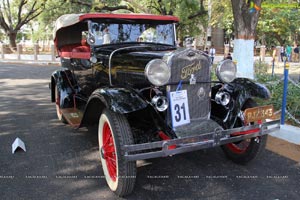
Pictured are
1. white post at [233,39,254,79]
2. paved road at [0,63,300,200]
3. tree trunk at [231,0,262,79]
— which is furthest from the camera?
white post at [233,39,254,79]

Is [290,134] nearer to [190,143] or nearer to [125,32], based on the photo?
[190,143]

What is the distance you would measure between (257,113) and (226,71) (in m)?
0.67

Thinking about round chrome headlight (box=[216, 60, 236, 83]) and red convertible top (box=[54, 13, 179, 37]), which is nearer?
round chrome headlight (box=[216, 60, 236, 83])

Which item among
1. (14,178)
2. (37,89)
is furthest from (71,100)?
(37,89)

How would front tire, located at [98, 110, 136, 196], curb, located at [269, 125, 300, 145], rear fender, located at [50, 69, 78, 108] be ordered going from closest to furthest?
front tire, located at [98, 110, 136, 196] → curb, located at [269, 125, 300, 145] → rear fender, located at [50, 69, 78, 108]

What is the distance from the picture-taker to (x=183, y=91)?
3.40 metres

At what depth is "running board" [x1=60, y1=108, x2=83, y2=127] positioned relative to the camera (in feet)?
15.7

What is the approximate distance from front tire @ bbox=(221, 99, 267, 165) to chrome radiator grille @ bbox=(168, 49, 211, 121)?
50 centimetres

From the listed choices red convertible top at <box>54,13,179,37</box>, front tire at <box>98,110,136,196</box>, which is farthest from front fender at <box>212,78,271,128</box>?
red convertible top at <box>54,13,179,37</box>

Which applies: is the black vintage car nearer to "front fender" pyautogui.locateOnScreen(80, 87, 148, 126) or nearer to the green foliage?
"front fender" pyautogui.locateOnScreen(80, 87, 148, 126)

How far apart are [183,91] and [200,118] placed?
0.42 m

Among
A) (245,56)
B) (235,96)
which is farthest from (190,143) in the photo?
(245,56)

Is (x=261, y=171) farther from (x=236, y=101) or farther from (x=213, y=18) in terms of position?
(x=213, y=18)

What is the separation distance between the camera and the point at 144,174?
369 cm
